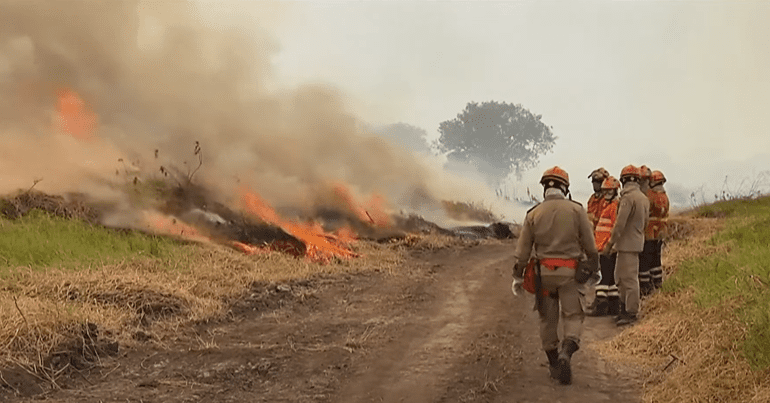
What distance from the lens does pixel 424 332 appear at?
784 centimetres

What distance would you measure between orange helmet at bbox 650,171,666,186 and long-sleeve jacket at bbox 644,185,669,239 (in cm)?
8

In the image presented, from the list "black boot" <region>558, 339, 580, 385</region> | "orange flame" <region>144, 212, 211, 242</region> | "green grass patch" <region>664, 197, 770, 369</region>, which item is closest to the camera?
"green grass patch" <region>664, 197, 770, 369</region>

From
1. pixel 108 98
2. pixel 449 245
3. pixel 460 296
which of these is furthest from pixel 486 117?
pixel 460 296

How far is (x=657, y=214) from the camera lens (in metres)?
9.38

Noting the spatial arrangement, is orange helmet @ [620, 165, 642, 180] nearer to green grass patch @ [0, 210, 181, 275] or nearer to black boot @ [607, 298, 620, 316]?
black boot @ [607, 298, 620, 316]

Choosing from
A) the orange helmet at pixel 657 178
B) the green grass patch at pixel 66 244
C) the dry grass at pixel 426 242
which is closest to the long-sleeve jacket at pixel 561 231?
the orange helmet at pixel 657 178

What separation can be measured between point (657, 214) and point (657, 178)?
0.99 meters

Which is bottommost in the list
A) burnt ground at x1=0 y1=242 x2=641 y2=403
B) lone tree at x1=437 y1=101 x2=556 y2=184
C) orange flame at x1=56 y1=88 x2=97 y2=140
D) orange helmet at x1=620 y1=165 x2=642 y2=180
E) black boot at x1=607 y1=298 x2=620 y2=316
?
burnt ground at x1=0 y1=242 x2=641 y2=403

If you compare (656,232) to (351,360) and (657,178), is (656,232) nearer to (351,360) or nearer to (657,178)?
(657,178)

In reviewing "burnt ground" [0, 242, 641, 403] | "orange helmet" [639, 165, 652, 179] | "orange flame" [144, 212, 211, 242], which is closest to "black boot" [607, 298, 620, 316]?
"burnt ground" [0, 242, 641, 403]

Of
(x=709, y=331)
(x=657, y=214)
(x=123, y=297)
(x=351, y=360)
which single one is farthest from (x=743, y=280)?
(x=123, y=297)

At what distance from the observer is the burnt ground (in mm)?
5383

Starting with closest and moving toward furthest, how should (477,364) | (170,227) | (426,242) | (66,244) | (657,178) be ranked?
(477,364), (657,178), (66,244), (170,227), (426,242)

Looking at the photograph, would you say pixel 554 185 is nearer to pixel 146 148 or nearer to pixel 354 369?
pixel 354 369
